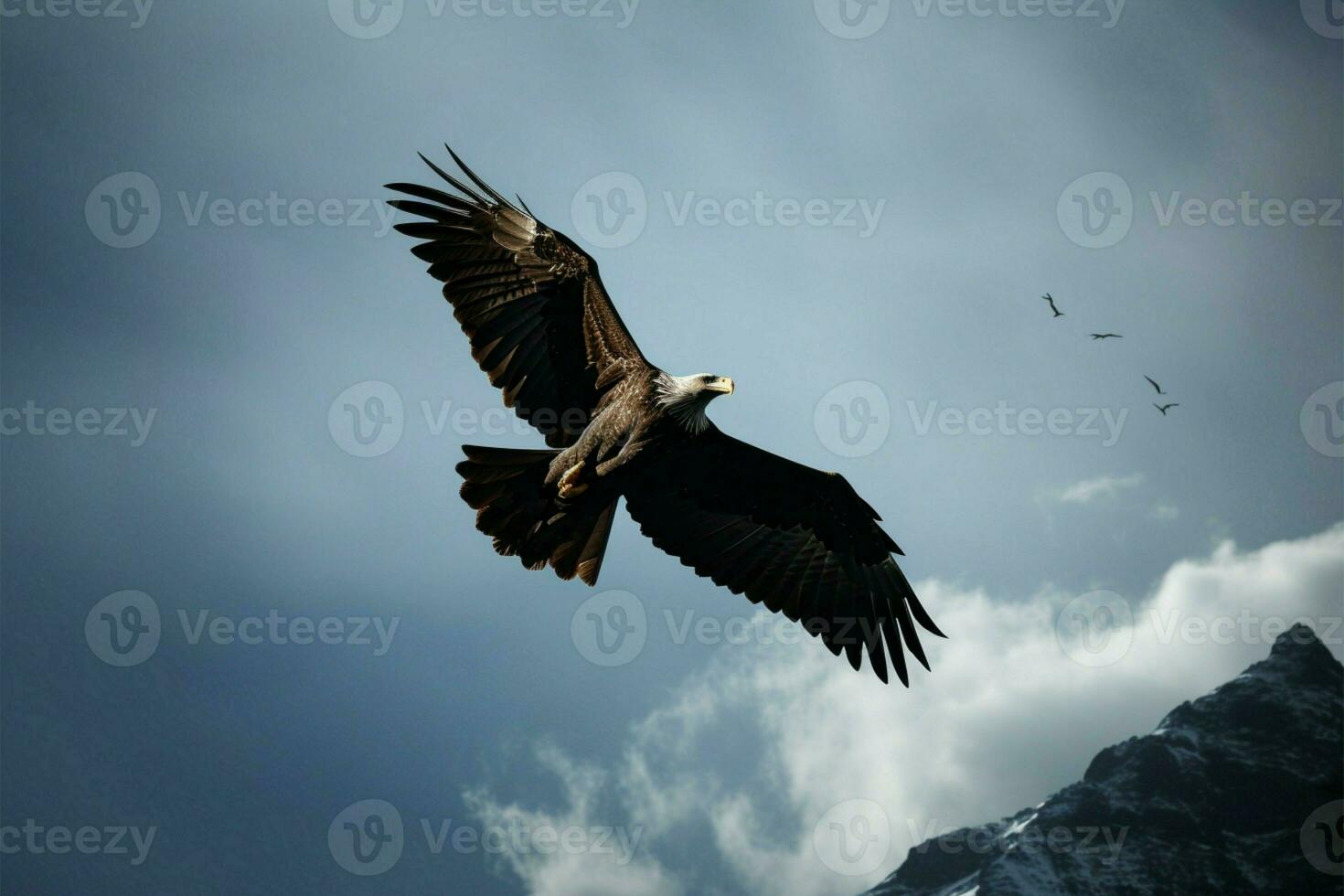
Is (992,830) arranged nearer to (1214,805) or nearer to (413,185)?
(1214,805)

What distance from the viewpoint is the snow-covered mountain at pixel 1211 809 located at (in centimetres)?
13462

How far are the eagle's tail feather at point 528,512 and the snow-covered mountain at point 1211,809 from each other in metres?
131

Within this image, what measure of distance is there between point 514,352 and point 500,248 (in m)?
1.15

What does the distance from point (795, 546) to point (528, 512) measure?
3.37 meters

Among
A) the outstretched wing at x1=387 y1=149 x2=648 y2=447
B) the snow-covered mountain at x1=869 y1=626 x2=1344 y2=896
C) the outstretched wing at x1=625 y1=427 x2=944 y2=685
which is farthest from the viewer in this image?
the snow-covered mountain at x1=869 y1=626 x2=1344 y2=896

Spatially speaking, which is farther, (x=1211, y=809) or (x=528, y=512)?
(x=1211, y=809)

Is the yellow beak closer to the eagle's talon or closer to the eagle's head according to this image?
the eagle's head

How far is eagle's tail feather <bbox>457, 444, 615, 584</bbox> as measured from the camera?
11555mm

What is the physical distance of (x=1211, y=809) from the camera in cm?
14175

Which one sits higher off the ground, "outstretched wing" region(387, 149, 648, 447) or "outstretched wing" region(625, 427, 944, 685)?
"outstretched wing" region(387, 149, 648, 447)

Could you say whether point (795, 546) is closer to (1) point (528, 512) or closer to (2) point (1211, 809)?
(1) point (528, 512)

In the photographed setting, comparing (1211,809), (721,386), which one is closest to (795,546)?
(721,386)

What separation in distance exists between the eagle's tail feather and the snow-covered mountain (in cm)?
13137

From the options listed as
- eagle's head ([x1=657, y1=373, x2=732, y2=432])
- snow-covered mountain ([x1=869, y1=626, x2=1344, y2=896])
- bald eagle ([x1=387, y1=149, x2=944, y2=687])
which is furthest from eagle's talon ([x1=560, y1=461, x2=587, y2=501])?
snow-covered mountain ([x1=869, y1=626, x2=1344, y2=896])
